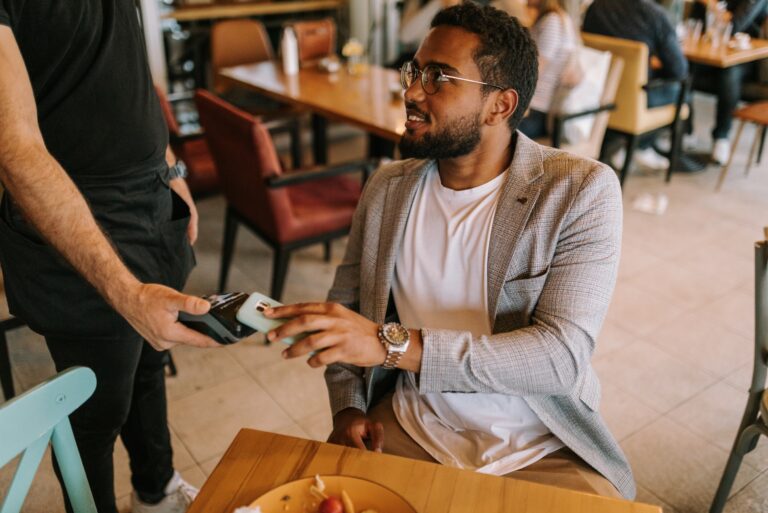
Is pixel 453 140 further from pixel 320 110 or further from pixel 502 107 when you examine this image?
pixel 320 110

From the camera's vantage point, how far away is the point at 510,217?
1.36 metres

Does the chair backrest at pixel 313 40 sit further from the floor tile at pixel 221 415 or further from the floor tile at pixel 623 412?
the floor tile at pixel 623 412

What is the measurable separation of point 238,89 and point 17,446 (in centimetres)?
351

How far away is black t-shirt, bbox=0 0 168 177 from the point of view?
1.25 m

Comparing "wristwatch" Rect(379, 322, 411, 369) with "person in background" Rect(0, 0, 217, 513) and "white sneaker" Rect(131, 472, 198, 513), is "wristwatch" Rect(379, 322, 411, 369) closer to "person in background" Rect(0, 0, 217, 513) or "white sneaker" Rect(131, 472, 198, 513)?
"person in background" Rect(0, 0, 217, 513)

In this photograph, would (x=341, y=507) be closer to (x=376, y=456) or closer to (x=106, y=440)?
(x=376, y=456)

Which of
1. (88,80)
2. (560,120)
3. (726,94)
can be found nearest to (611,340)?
(560,120)

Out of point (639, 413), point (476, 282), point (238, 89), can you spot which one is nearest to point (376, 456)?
point (476, 282)

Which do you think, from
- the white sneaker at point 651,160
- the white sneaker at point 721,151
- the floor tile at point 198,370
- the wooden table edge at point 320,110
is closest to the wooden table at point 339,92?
the wooden table edge at point 320,110

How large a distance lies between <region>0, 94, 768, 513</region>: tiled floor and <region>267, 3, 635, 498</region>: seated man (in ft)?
2.87

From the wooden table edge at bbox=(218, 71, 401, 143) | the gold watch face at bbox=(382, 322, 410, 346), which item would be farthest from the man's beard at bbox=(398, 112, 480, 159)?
the wooden table edge at bbox=(218, 71, 401, 143)

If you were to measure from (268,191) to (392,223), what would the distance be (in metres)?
1.27

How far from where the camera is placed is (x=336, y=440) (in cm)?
141

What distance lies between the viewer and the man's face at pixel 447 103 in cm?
138
